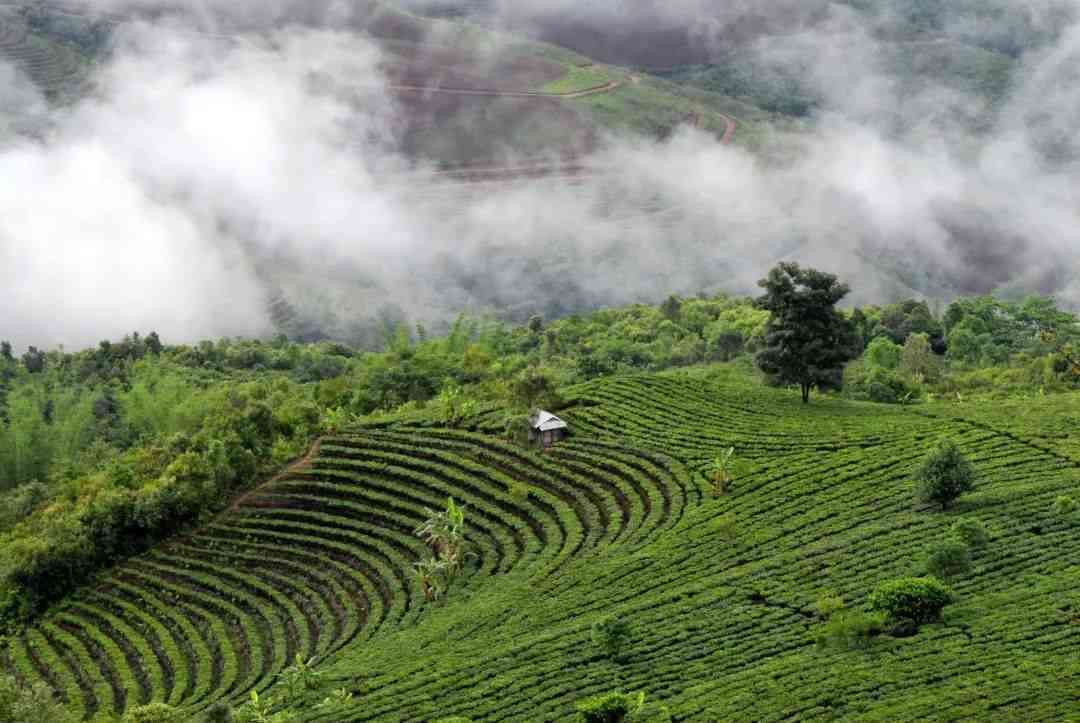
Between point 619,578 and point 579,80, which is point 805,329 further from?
point 579,80

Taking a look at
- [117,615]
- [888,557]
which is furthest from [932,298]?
[117,615]

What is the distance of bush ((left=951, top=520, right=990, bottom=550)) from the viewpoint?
1172 inches

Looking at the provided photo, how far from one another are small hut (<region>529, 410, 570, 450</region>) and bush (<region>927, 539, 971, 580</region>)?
1779 cm

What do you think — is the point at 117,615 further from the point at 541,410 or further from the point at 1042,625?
the point at 1042,625

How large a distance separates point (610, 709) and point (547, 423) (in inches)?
815

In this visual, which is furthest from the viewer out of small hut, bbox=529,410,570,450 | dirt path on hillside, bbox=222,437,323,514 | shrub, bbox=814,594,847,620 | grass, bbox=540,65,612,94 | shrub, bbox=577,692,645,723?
grass, bbox=540,65,612,94

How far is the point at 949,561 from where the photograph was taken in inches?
1130

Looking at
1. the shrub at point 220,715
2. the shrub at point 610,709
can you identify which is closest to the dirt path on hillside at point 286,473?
the shrub at point 220,715

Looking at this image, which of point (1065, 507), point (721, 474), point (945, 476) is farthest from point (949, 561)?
point (721, 474)

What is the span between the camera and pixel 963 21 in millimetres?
102500

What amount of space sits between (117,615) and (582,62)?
202ft

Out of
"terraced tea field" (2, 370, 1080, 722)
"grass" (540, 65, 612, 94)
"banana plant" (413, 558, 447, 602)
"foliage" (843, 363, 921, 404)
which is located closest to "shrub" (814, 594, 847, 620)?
"terraced tea field" (2, 370, 1080, 722)

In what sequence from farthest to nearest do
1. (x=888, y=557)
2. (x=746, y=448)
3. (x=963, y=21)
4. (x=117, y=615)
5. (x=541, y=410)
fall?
(x=963, y=21)
(x=541, y=410)
(x=746, y=448)
(x=117, y=615)
(x=888, y=557)

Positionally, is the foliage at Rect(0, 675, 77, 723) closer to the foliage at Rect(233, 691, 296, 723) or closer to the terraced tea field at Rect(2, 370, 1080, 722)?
the foliage at Rect(233, 691, 296, 723)
